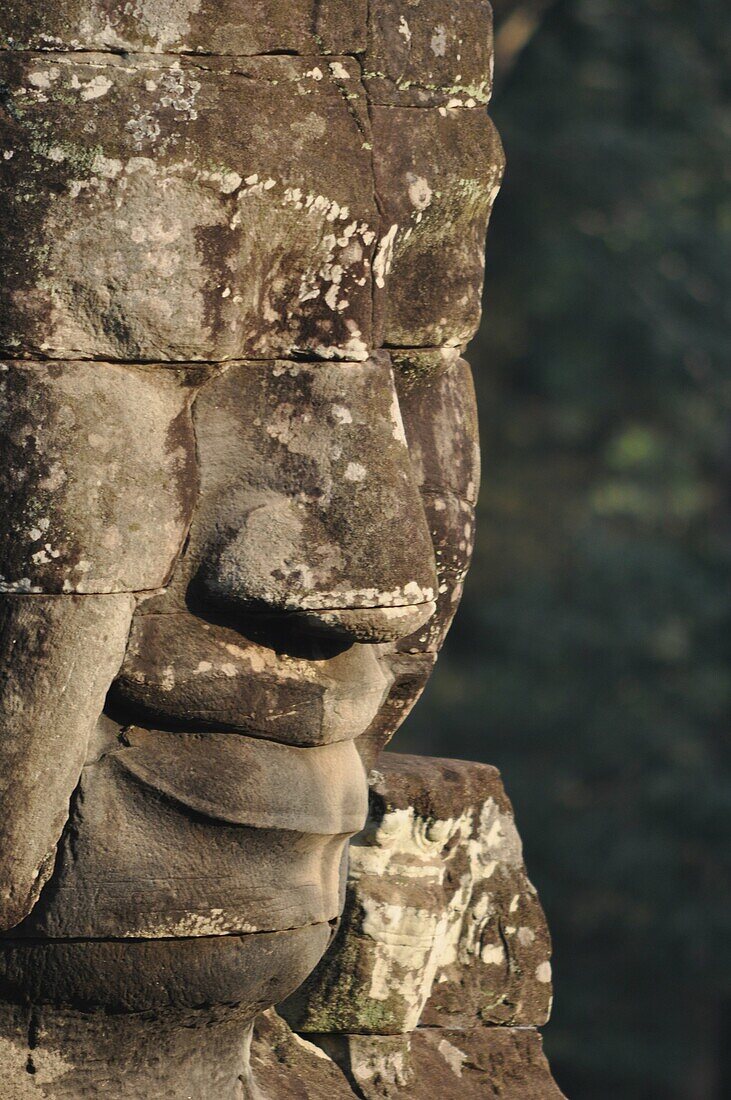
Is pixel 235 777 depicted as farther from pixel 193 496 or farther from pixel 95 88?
pixel 95 88

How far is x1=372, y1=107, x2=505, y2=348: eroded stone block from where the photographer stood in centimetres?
280

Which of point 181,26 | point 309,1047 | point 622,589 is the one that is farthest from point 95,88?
point 622,589

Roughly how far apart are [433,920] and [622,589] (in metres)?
8.57

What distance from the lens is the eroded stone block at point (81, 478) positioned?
248 cm

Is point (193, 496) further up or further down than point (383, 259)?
further down

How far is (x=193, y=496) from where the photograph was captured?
8.64 feet

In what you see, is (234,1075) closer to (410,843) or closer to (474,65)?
(410,843)

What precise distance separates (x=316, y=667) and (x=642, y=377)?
10.2 metres

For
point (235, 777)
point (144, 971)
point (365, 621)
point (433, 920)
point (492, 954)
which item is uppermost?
point (365, 621)

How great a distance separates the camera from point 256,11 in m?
2.57

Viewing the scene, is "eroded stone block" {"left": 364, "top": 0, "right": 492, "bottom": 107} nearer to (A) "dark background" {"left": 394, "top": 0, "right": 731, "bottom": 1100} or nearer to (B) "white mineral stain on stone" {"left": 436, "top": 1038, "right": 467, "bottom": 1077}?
(B) "white mineral stain on stone" {"left": 436, "top": 1038, "right": 467, "bottom": 1077}

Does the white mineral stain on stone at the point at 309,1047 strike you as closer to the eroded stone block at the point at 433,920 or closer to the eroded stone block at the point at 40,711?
the eroded stone block at the point at 433,920

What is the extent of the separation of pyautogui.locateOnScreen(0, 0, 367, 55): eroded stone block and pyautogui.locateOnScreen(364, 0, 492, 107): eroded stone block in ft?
0.32

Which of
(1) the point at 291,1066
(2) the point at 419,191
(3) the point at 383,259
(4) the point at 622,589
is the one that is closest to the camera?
(3) the point at 383,259
